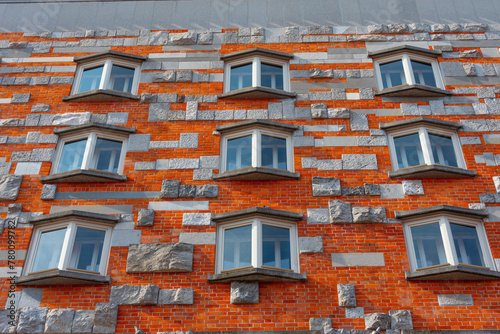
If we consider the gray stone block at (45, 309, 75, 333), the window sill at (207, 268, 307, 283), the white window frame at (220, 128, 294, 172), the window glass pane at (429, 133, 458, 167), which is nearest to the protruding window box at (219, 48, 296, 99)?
the white window frame at (220, 128, 294, 172)

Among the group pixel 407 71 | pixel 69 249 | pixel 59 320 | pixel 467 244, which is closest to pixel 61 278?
pixel 69 249

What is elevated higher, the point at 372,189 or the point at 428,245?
the point at 372,189

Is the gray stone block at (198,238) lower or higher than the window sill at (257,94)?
lower

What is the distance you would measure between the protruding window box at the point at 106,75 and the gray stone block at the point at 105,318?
18.9ft

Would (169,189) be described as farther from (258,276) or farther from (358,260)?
(358,260)

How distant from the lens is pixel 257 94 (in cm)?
1318

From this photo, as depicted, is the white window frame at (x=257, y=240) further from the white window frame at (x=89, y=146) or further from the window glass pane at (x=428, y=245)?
the white window frame at (x=89, y=146)

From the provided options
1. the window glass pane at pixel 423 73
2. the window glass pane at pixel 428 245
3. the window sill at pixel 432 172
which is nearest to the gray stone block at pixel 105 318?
the window glass pane at pixel 428 245

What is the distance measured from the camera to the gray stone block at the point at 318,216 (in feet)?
36.1

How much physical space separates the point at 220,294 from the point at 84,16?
1008cm

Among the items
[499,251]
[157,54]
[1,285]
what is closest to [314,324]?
[499,251]

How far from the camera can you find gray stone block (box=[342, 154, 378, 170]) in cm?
1177

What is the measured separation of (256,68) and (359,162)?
162 inches

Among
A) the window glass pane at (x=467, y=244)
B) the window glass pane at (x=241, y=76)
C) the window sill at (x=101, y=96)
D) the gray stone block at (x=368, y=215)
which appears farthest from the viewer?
the window glass pane at (x=241, y=76)
